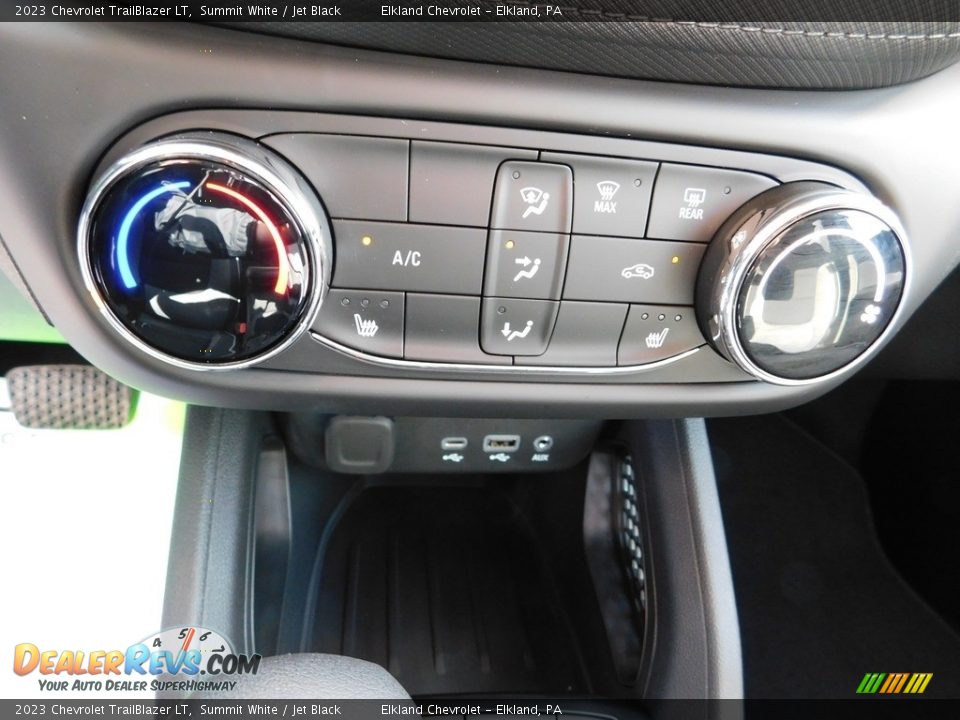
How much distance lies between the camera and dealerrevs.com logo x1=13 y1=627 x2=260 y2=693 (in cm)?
53

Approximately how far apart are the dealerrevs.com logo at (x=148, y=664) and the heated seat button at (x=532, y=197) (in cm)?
36

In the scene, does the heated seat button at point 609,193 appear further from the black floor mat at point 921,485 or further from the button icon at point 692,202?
the black floor mat at point 921,485

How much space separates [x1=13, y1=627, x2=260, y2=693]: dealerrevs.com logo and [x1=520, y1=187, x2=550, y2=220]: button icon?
0.37 metres

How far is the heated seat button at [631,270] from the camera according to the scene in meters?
0.45

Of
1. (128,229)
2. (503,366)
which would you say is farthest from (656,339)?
(128,229)

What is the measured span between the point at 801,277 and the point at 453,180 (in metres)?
0.22

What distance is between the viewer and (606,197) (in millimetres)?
437

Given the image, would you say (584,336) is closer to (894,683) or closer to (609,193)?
(609,193)

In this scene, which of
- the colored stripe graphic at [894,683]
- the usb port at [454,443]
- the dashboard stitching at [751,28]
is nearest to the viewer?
the dashboard stitching at [751,28]

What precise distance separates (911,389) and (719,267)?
42.4 inches

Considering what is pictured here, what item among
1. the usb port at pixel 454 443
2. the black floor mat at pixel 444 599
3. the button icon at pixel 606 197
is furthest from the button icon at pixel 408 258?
the black floor mat at pixel 444 599

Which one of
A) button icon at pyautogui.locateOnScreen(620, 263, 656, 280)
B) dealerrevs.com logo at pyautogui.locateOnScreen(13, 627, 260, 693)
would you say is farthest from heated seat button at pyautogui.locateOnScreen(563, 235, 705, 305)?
dealerrevs.com logo at pyautogui.locateOnScreen(13, 627, 260, 693)

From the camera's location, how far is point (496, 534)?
91 cm

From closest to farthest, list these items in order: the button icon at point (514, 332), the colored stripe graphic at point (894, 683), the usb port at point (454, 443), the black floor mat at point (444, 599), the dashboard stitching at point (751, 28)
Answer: the dashboard stitching at point (751, 28), the button icon at point (514, 332), the usb port at point (454, 443), the black floor mat at point (444, 599), the colored stripe graphic at point (894, 683)
